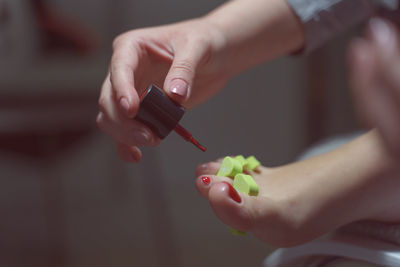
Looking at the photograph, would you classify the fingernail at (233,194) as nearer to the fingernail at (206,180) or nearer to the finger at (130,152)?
the fingernail at (206,180)

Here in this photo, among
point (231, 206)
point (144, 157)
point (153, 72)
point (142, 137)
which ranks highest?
point (144, 157)

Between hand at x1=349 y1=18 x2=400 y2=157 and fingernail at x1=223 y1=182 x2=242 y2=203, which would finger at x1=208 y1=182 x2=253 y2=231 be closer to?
fingernail at x1=223 y1=182 x2=242 y2=203

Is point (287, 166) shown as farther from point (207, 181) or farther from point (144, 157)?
point (144, 157)

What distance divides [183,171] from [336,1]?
1.30 m

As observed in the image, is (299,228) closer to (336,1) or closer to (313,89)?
(336,1)

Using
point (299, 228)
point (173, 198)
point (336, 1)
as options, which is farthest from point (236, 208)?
point (173, 198)

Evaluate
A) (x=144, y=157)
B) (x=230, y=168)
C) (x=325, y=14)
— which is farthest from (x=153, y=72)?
(x=144, y=157)

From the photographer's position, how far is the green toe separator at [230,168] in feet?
1.57

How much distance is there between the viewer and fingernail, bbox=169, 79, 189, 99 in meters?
0.45

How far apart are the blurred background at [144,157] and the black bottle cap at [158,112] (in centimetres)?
88

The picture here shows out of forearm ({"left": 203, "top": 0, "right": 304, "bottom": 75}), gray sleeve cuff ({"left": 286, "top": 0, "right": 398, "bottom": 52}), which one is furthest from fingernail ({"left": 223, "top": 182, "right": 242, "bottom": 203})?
gray sleeve cuff ({"left": 286, "top": 0, "right": 398, "bottom": 52})

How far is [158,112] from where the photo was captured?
1.45 ft

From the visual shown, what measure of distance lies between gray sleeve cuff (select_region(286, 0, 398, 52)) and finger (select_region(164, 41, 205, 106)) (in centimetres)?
20

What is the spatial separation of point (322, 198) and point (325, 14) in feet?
1.06
